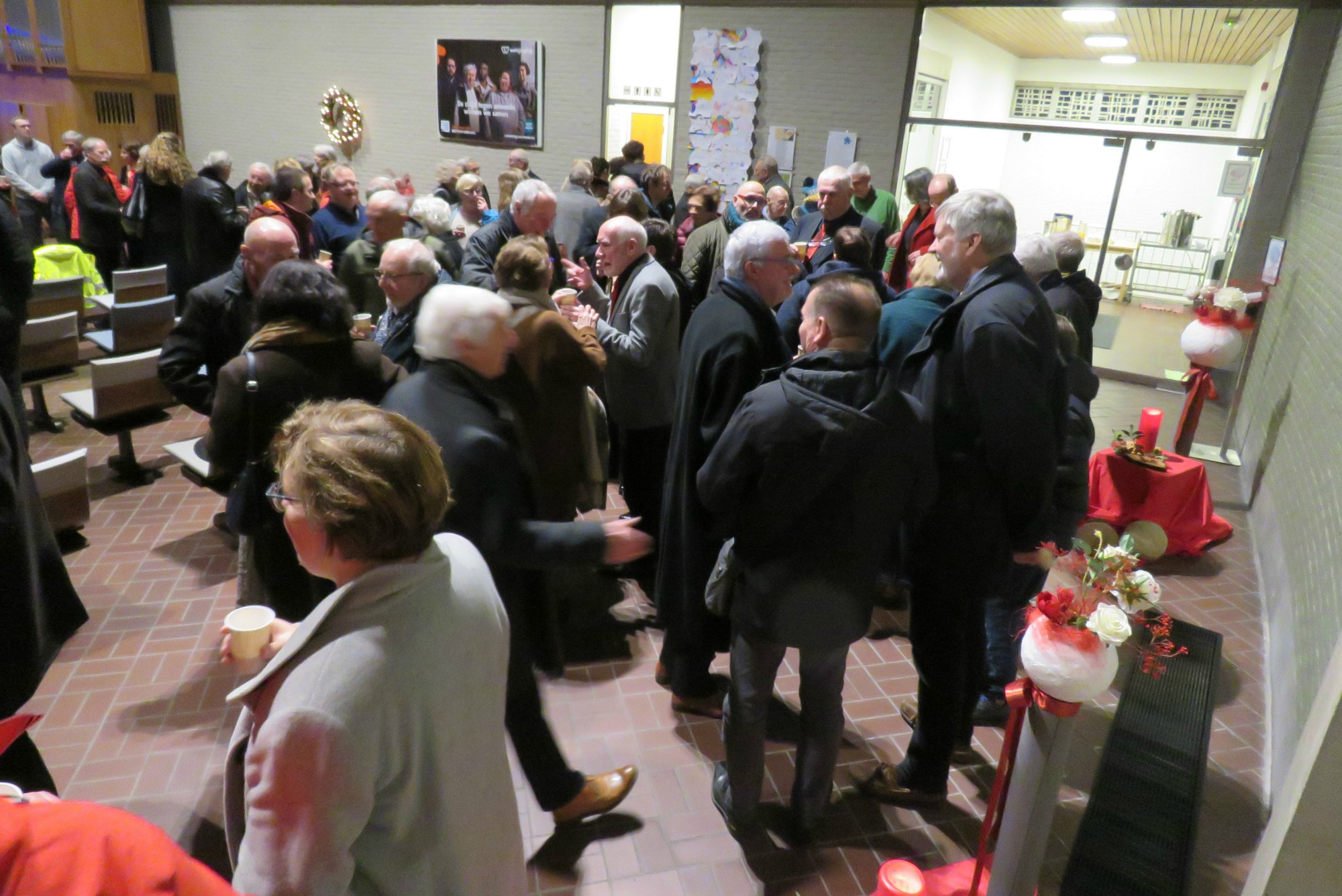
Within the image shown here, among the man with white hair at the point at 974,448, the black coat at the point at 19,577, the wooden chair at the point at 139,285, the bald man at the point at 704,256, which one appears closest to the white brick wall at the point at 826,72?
the bald man at the point at 704,256

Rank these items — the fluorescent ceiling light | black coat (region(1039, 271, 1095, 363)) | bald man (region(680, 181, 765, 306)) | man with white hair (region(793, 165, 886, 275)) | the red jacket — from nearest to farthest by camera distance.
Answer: black coat (region(1039, 271, 1095, 363)) < bald man (region(680, 181, 765, 306)) < man with white hair (region(793, 165, 886, 275)) < the red jacket < the fluorescent ceiling light

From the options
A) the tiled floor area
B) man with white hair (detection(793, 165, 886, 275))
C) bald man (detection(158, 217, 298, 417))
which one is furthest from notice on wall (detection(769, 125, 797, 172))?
bald man (detection(158, 217, 298, 417))

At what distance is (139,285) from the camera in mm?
6387

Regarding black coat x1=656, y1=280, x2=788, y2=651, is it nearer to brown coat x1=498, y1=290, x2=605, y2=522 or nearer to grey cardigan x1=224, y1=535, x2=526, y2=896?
brown coat x1=498, y1=290, x2=605, y2=522

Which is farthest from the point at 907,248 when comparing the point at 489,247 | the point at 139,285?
the point at 139,285

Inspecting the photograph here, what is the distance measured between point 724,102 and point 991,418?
8.50m

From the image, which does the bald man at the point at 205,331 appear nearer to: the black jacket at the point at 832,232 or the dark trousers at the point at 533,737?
the dark trousers at the point at 533,737

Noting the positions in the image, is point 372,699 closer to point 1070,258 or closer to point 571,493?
point 571,493

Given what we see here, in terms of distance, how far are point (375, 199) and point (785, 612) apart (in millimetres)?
3555

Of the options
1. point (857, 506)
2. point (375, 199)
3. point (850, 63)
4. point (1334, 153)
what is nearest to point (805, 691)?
point (857, 506)

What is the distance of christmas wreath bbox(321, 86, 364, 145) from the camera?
1321 centimetres

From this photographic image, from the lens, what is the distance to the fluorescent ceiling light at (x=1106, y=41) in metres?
10.1

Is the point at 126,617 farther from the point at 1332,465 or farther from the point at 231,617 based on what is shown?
the point at 1332,465

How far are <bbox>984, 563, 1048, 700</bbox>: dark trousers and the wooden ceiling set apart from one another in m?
7.30
